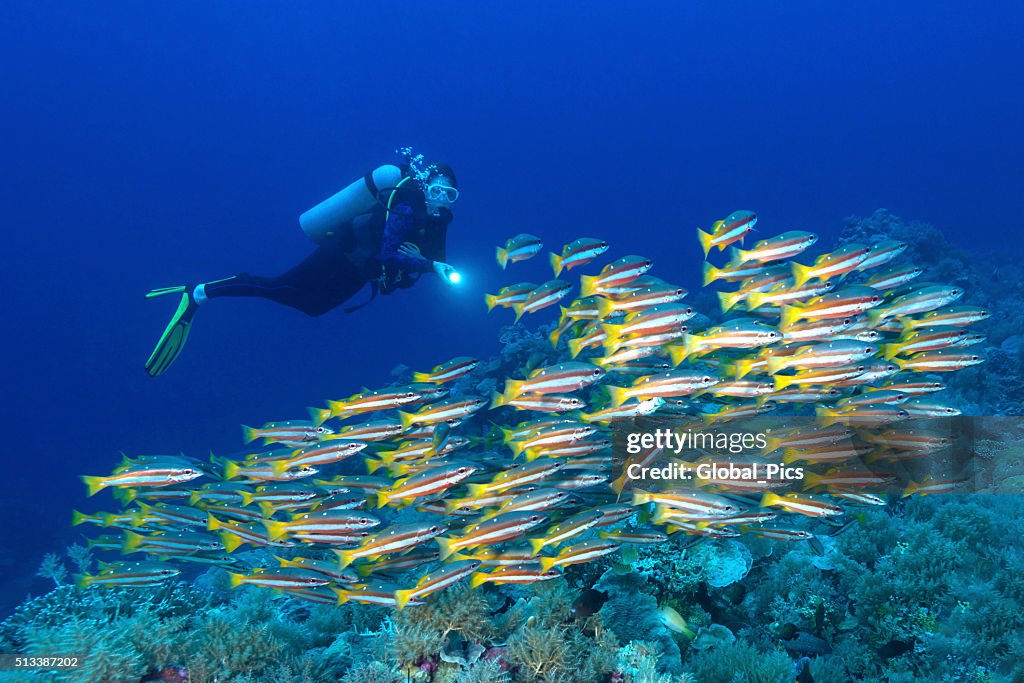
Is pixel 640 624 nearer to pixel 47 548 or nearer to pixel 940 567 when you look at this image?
pixel 940 567

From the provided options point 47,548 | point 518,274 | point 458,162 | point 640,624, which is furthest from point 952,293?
point 458,162

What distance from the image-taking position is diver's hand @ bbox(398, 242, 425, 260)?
9661mm

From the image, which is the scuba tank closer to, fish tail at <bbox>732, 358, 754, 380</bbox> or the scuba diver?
the scuba diver

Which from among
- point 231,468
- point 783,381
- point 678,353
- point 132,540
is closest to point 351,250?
point 231,468

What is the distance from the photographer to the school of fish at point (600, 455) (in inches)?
166

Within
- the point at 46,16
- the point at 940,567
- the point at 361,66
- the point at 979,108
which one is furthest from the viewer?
the point at 361,66

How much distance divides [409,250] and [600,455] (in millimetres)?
6315

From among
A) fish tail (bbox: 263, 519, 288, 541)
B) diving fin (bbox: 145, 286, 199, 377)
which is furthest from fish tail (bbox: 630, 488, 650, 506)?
diving fin (bbox: 145, 286, 199, 377)

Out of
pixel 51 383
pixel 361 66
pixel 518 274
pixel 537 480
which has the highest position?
pixel 361 66

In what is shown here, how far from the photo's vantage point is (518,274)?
79.6 metres

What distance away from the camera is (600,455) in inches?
190

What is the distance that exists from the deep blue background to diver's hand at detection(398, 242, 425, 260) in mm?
45989

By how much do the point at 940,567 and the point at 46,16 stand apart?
488 feet

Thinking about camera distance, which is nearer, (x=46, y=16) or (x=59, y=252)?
(x=59, y=252)
